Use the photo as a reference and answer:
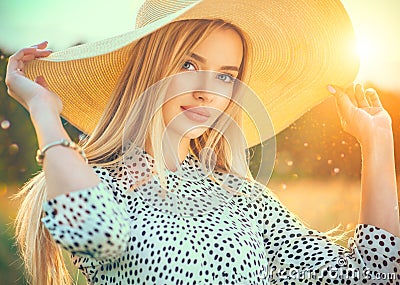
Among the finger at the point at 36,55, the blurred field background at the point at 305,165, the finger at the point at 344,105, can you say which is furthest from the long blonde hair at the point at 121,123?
the blurred field background at the point at 305,165

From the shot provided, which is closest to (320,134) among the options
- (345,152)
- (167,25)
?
(345,152)

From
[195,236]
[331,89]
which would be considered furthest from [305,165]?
[195,236]

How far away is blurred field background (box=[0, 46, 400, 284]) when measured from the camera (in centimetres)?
370

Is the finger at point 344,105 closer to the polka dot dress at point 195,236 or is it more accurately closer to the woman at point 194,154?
the woman at point 194,154

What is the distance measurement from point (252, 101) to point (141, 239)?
51 centimetres

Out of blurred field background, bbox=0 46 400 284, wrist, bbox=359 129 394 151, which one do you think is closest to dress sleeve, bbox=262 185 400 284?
wrist, bbox=359 129 394 151

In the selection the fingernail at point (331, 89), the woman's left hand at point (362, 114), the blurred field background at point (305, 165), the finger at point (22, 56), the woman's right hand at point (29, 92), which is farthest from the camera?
the blurred field background at point (305, 165)

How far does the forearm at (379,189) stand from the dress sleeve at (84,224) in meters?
0.52

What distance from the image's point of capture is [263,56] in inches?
68.1

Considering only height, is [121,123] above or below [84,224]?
above

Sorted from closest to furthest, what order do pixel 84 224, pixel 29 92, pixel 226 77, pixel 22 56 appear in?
pixel 84 224 < pixel 29 92 < pixel 22 56 < pixel 226 77

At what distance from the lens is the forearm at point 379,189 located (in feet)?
4.75

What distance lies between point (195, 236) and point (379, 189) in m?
0.37
